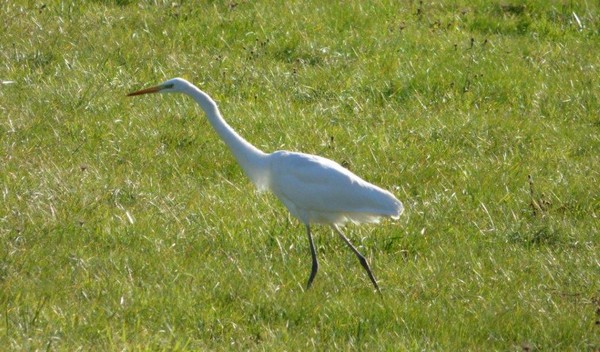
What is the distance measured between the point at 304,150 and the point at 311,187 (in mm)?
1925

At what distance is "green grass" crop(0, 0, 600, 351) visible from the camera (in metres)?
6.38

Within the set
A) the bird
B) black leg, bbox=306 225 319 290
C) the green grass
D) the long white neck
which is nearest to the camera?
the green grass

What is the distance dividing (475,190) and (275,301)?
2633 millimetres

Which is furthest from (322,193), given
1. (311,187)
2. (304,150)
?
(304,150)

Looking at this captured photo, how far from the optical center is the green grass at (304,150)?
638 cm

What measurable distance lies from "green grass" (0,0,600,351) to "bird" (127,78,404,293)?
257 millimetres

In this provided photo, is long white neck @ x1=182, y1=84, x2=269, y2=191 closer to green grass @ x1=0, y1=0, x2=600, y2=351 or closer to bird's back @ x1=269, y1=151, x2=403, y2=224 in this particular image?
bird's back @ x1=269, y1=151, x2=403, y2=224

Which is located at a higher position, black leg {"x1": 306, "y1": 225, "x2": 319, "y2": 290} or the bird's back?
the bird's back

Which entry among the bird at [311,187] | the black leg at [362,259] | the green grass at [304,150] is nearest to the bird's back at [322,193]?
the bird at [311,187]

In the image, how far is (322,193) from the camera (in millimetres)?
7367

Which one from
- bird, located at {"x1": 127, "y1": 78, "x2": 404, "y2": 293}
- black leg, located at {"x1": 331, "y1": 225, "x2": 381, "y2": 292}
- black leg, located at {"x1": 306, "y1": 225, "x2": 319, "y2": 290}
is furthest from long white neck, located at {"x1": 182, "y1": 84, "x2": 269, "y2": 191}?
black leg, located at {"x1": 331, "y1": 225, "x2": 381, "y2": 292}

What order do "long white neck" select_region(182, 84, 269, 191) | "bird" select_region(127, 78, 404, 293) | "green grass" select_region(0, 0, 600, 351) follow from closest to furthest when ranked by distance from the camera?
"green grass" select_region(0, 0, 600, 351) < "bird" select_region(127, 78, 404, 293) < "long white neck" select_region(182, 84, 269, 191)

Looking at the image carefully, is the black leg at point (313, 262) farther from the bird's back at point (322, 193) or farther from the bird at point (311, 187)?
the bird's back at point (322, 193)

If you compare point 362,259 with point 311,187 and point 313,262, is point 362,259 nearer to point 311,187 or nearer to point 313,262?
point 313,262
